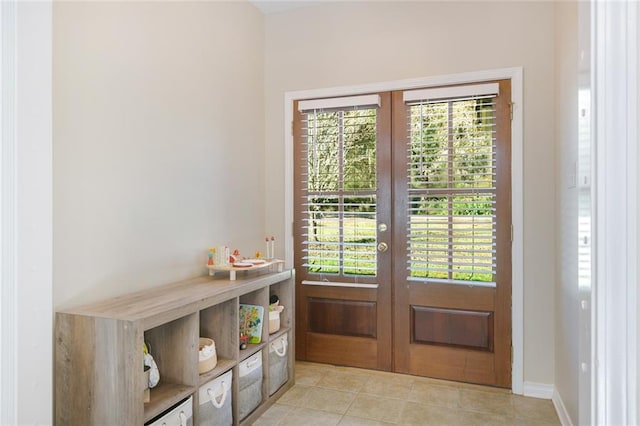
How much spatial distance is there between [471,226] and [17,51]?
264cm

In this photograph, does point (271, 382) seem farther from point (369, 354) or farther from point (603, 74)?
point (603, 74)

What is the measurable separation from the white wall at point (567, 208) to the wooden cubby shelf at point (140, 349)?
174cm

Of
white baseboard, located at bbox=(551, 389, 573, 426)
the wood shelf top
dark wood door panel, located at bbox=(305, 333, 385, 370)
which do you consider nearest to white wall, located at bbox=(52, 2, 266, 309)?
the wood shelf top

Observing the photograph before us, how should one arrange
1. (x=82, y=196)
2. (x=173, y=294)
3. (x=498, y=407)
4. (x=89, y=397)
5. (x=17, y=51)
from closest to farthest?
1. (x=17, y=51)
2. (x=89, y=397)
3. (x=82, y=196)
4. (x=173, y=294)
5. (x=498, y=407)

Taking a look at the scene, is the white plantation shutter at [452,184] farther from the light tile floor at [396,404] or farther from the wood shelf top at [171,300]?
the wood shelf top at [171,300]

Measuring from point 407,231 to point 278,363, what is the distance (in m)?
1.32

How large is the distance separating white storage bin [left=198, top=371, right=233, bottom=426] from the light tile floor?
325 millimetres

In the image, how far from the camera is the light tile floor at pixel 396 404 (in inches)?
94.3

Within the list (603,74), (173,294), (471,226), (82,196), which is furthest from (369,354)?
(603,74)

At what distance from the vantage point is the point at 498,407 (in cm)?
255

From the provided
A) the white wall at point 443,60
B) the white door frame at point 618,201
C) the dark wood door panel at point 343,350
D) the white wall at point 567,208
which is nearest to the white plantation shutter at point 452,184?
the white wall at point 443,60

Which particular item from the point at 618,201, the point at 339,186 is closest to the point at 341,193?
the point at 339,186

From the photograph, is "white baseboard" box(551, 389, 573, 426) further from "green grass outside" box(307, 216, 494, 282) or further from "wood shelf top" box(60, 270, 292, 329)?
"wood shelf top" box(60, 270, 292, 329)

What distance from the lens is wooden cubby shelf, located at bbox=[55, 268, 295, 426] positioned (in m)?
1.53
